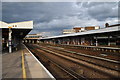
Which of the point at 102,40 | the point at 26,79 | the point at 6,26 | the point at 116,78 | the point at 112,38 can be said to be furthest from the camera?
the point at 102,40

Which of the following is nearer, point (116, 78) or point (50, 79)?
point (50, 79)

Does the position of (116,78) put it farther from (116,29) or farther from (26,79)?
(116,29)

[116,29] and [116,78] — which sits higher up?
[116,29]

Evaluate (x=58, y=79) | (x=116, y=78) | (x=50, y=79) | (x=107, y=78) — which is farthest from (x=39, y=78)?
(x=116, y=78)

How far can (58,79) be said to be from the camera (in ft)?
26.4

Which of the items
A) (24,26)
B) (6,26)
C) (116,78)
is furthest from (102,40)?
(116,78)

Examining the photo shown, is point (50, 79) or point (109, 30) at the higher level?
point (109, 30)

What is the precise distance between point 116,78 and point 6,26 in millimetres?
17959

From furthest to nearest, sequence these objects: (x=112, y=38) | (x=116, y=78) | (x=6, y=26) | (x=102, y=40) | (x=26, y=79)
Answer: (x=102, y=40) → (x=112, y=38) → (x=6, y=26) → (x=116, y=78) → (x=26, y=79)

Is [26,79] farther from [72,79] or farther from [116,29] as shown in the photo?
[116,29]

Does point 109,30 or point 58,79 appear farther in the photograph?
point 109,30

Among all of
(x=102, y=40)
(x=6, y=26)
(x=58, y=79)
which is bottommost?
(x=58, y=79)

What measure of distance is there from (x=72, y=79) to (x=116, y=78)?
9.19 feet

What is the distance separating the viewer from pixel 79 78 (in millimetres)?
7789
